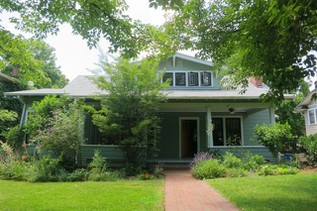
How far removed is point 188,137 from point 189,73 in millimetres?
3705

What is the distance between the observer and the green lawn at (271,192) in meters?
5.53

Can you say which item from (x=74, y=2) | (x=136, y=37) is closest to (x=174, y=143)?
(x=136, y=37)

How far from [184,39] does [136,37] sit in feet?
4.95

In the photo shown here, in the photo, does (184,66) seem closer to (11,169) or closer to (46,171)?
(46,171)

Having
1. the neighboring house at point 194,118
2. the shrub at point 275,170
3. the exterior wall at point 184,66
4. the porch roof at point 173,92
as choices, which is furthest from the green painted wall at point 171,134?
the shrub at point 275,170

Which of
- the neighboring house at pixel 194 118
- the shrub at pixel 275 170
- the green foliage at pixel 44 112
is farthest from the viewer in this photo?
the neighboring house at pixel 194 118

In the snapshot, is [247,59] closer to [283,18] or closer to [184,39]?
[283,18]

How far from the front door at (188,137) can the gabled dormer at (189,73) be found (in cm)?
206

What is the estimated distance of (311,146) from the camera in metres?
11.8

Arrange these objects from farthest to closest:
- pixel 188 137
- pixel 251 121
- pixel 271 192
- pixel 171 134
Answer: pixel 188 137 → pixel 251 121 → pixel 171 134 → pixel 271 192

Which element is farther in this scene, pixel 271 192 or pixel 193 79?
pixel 193 79

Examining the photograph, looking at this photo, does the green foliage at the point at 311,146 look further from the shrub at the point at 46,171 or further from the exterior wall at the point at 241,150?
the shrub at the point at 46,171

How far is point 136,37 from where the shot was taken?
6.40m

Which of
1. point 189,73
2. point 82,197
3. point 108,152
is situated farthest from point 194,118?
point 82,197
